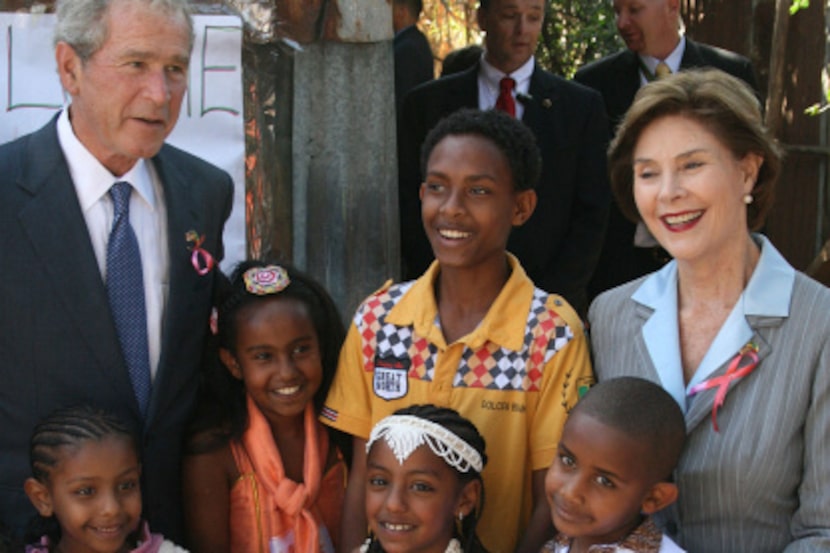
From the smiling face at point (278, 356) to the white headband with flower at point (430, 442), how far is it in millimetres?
469

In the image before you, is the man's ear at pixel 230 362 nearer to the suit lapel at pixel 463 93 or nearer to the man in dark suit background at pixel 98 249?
the man in dark suit background at pixel 98 249

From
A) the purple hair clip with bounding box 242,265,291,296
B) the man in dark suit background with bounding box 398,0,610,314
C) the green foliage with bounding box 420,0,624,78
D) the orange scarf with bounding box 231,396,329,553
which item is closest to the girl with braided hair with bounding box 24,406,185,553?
the orange scarf with bounding box 231,396,329,553

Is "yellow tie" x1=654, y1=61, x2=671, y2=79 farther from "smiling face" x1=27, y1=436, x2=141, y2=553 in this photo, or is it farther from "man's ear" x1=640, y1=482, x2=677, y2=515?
"smiling face" x1=27, y1=436, x2=141, y2=553

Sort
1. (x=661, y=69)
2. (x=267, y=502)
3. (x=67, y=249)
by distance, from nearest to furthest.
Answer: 1. (x=67, y=249)
2. (x=267, y=502)
3. (x=661, y=69)

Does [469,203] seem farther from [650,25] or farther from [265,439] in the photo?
[650,25]

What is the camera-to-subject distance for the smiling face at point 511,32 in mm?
4801

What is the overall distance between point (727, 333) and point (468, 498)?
0.86 metres

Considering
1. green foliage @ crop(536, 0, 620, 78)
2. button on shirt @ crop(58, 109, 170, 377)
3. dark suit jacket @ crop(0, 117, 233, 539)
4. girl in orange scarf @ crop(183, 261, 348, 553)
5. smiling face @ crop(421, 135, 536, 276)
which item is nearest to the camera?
dark suit jacket @ crop(0, 117, 233, 539)

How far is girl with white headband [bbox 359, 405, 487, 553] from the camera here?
2.95 metres

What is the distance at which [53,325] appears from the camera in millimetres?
2973

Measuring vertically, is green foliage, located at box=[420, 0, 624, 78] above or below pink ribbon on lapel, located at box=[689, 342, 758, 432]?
above

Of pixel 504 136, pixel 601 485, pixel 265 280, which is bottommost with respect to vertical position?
pixel 601 485

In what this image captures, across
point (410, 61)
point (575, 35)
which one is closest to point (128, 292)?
point (410, 61)

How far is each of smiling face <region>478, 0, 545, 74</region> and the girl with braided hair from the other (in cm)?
261
